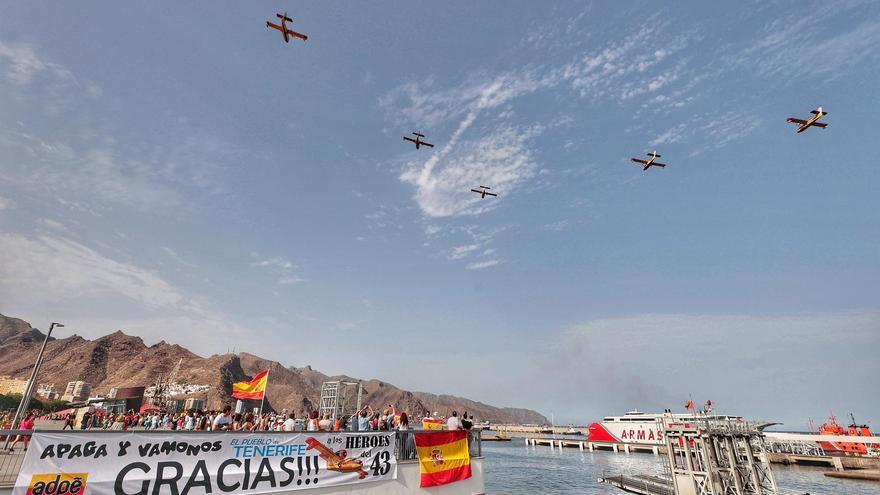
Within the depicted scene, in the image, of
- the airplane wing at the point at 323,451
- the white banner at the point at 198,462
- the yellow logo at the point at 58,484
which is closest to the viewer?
the yellow logo at the point at 58,484

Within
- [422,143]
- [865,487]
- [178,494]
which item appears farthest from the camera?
[865,487]

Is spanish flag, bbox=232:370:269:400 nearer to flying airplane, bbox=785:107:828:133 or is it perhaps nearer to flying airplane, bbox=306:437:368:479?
flying airplane, bbox=306:437:368:479

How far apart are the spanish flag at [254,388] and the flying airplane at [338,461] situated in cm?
1234

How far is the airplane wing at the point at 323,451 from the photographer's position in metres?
12.0

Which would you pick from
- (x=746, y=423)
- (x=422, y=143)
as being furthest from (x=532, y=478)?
(x=422, y=143)

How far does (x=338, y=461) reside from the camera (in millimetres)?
12305

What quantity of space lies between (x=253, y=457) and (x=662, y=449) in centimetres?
11903

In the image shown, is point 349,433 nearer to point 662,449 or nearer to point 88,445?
point 88,445

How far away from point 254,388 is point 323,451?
1490 centimetres

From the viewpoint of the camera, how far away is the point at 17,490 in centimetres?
815

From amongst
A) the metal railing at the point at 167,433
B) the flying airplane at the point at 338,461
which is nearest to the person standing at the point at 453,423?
the metal railing at the point at 167,433

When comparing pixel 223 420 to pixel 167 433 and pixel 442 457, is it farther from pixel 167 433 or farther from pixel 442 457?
pixel 442 457

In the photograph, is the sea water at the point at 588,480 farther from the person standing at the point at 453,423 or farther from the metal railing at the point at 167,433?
the person standing at the point at 453,423

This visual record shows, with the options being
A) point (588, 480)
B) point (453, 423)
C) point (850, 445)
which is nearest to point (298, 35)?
point (453, 423)
